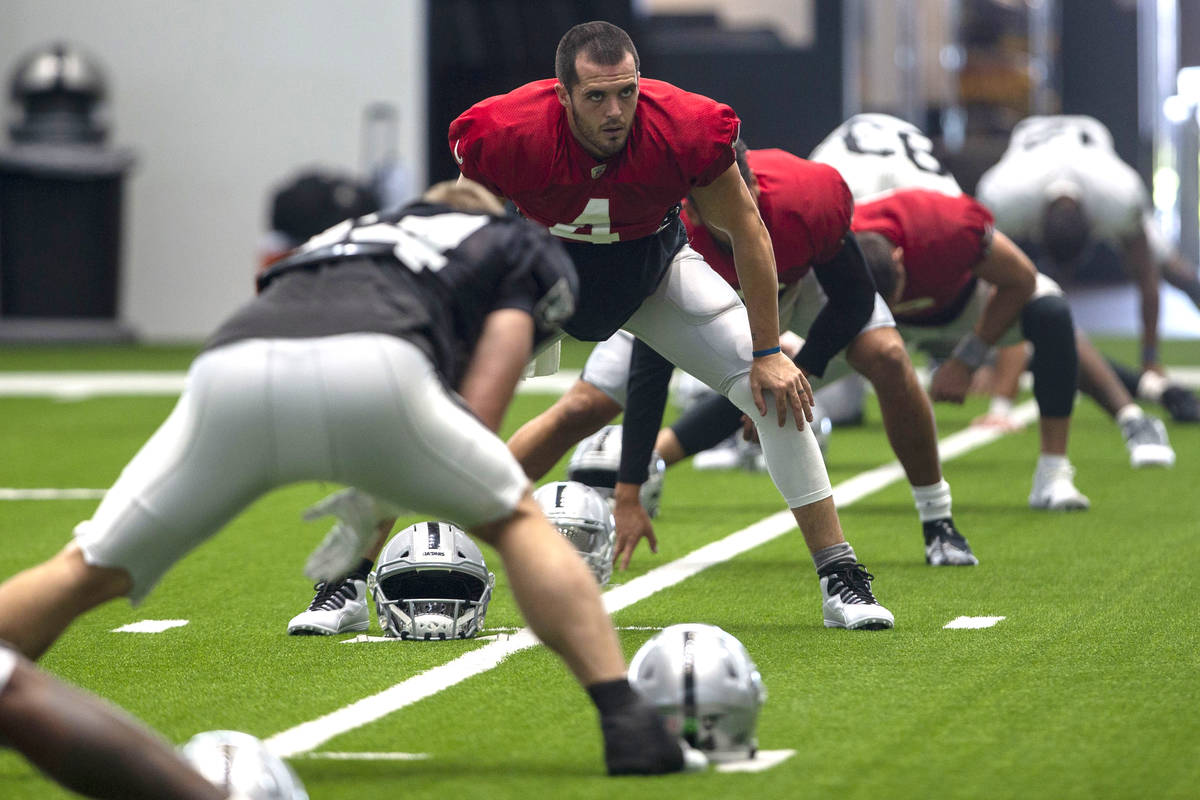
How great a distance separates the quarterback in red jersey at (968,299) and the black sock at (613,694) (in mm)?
3195

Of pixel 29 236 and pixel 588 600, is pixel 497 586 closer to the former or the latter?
pixel 588 600

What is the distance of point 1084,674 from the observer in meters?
4.59

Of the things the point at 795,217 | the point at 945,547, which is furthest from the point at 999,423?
the point at 795,217

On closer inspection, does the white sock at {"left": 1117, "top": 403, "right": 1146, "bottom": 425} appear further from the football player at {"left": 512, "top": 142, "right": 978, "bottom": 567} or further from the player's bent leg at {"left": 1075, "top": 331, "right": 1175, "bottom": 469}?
the football player at {"left": 512, "top": 142, "right": 978, "bottom": 567}

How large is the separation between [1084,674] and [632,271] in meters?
1.56

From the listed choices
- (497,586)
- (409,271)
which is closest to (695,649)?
(409,271)

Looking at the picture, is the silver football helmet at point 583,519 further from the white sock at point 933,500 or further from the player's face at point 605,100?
the player's face at point 605,100

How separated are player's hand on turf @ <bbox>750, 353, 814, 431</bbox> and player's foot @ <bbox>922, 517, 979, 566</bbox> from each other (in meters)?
1.68

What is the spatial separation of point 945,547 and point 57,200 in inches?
576

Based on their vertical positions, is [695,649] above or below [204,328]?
above


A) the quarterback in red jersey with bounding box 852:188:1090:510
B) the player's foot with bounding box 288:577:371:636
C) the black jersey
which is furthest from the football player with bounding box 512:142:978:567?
the black jersey

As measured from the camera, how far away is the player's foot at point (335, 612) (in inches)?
205

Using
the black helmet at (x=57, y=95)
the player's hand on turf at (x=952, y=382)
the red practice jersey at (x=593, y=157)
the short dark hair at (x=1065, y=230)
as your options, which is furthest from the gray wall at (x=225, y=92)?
the red practice jersey at (x=593, y=157)

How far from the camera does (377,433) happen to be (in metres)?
3.34
